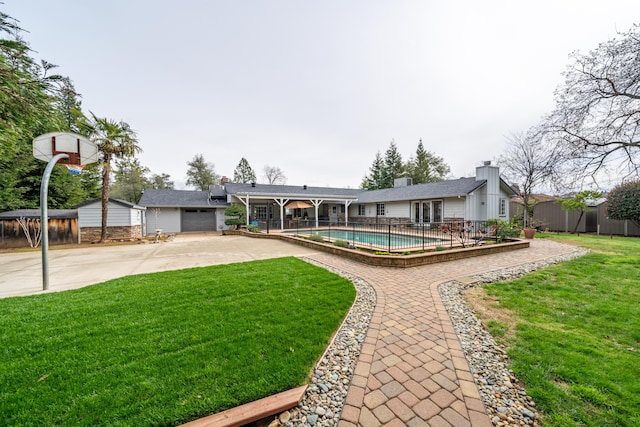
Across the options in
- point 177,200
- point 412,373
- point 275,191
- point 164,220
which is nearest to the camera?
point 412,373

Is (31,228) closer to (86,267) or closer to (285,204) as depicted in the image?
(86,267)

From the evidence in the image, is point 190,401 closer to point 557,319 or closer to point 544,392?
point 544,392

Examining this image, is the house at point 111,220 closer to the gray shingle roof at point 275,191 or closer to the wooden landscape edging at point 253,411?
the gray shingle roof at point 275,191

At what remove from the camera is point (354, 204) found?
23.7 meters

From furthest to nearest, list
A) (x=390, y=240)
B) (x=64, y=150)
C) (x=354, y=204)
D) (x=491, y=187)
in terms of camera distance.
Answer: (x=354, y=204), (x=491, y=187), (x=390, y=240), (x=64, y=150)

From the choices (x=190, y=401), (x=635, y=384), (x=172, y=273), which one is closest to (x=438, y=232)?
(x=635, y=384)

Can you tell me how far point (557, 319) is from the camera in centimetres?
334

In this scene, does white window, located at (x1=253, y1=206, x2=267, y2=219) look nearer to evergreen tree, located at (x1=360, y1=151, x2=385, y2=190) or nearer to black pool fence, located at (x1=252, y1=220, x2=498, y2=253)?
black pool fence, located at (x1=252, y1=220, x2=498, y2=253)

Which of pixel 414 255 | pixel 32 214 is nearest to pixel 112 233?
pixel 32 214

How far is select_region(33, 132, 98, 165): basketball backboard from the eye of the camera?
5406 millimetres

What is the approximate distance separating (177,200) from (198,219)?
6.94 ft

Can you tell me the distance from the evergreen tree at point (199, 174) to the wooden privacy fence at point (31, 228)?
2124 centimetres

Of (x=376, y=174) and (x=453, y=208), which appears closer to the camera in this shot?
(x=453, y=208)

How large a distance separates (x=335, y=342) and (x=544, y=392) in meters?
1.89
